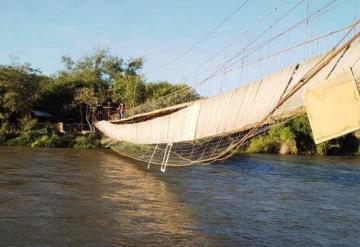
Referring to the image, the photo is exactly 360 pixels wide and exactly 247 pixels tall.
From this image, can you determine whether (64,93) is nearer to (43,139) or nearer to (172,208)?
(43,139)

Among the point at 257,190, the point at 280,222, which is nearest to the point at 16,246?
the point at 280,222

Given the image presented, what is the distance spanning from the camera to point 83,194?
1666 cm

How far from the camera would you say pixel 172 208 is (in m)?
14.6

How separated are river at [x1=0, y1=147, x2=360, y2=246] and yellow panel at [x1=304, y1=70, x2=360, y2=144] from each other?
5295 millimetres

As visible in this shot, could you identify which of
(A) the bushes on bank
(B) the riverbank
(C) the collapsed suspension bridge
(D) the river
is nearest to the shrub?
(B) the riverbank

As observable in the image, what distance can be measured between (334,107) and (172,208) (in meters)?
9.33

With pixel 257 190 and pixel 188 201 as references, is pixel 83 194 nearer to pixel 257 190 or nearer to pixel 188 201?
pixel 188 201

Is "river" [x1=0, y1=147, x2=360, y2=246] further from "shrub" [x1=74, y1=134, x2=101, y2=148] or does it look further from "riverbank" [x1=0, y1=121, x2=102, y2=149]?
"shrub" [x1=74, y1=134, x2=101, y2=148]

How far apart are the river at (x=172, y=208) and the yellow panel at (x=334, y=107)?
208 inches

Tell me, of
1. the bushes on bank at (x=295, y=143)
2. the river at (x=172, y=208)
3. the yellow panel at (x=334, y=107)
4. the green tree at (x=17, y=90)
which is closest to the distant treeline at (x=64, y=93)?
the green tree at (x=17, y=90)

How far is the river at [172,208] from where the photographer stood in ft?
36.4

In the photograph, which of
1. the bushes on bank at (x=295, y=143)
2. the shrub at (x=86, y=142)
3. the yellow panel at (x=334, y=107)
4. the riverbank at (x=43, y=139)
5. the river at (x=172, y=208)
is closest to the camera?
the yellow panel at (x=334, y=107)

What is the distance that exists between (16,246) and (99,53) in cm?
6448

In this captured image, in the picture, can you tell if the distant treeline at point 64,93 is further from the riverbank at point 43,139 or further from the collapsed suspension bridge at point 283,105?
the collapsed suspension bridge at point 283,105
